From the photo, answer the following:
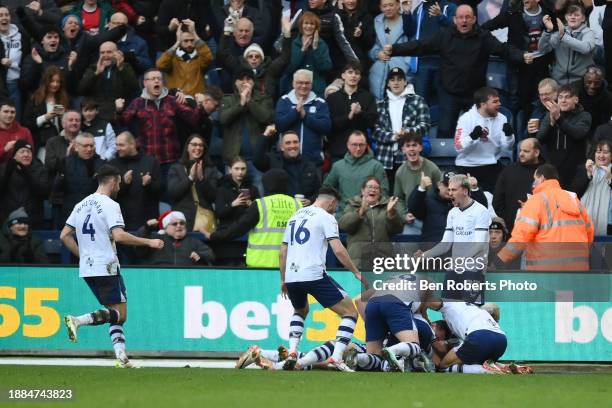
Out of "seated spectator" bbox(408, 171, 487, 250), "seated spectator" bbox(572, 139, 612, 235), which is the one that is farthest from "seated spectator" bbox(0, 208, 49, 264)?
"seated spectator" bbox(572, 139, 612, 235)

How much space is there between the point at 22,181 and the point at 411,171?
560 cm

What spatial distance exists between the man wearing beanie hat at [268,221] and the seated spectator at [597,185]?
3776 millimetres

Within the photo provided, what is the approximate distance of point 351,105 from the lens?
1912 cm

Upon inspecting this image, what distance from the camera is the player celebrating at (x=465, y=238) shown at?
1595 cm

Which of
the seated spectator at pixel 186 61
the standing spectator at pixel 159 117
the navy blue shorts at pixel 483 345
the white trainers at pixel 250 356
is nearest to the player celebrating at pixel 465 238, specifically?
the navy blue shorts at pixel 483 345

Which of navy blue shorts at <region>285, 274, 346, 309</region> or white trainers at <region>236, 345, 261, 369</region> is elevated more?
navy blue shorts at <region>285, 274, 346, 309</region>

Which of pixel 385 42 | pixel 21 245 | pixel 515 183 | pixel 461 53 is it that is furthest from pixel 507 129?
pixel 21 245

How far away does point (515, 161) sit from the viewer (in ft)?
63.5

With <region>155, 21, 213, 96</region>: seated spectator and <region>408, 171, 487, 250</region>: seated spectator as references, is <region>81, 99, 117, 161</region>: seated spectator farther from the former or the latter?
<region>408, 171, 487, 250</region>: seated spectator

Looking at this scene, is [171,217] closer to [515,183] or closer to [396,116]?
[396,116]

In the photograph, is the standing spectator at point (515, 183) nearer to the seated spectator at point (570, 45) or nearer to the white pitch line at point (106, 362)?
the seated spectator at point (570, 45)

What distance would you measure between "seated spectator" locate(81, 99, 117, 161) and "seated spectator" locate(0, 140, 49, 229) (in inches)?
35.3

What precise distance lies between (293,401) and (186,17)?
11037 millimetres

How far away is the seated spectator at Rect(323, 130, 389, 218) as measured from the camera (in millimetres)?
18312
